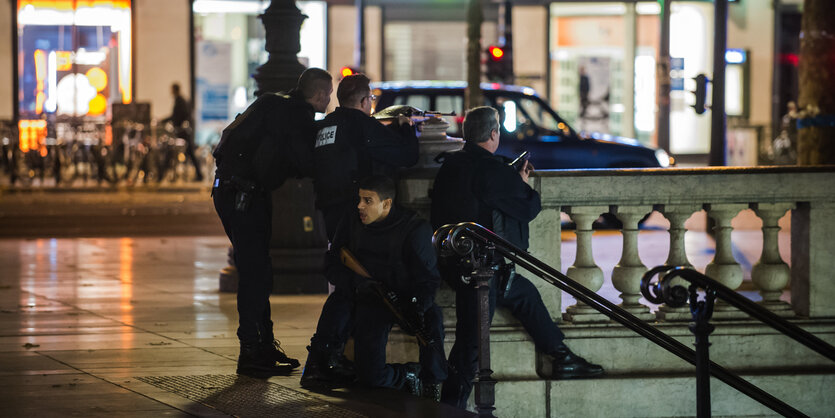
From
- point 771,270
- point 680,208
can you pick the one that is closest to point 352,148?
point 680,208

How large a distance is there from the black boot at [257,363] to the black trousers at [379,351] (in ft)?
1.90

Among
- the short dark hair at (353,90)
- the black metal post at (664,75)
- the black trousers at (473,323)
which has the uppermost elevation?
the black metal post at (664,75)

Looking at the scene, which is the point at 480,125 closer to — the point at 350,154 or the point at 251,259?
the point at 350,154

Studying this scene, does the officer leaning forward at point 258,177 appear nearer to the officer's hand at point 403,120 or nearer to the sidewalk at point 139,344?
the sidewalk at point 139,344

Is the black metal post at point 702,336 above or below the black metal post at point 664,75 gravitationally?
below

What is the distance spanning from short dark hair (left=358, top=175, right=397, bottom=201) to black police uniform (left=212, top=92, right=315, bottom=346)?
31.2 inches

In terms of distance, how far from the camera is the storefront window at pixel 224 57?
3094 centimetres

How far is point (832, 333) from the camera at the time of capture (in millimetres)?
7410

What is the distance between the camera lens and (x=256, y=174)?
7309 millimetres

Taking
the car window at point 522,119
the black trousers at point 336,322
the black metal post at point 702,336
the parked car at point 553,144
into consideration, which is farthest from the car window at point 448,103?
the black metal post at point 702,336

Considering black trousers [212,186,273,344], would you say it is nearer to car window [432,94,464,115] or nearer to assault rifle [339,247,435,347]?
assault rifle [339,247,435,347]

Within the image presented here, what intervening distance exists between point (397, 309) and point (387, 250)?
321 millimetres

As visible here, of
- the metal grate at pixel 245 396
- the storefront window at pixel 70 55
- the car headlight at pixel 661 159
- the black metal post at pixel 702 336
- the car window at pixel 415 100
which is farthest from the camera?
the storefront window at pixel 70 55

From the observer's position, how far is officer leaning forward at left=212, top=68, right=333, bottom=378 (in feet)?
23.7
